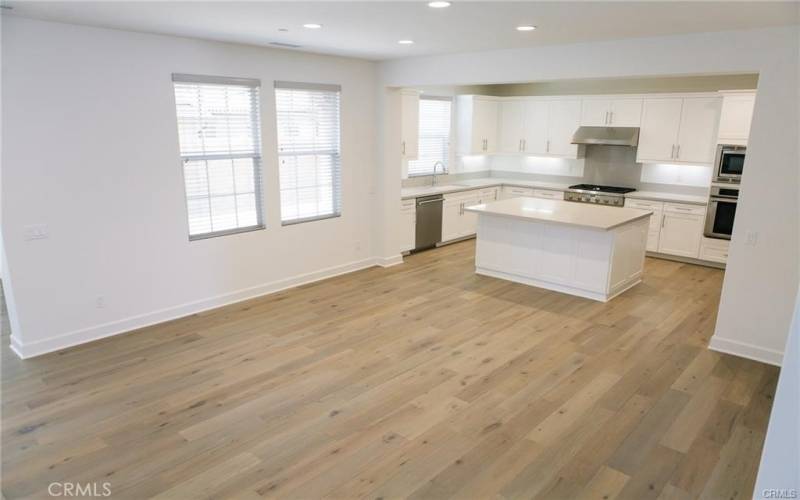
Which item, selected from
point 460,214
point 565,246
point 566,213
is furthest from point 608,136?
point 565,246

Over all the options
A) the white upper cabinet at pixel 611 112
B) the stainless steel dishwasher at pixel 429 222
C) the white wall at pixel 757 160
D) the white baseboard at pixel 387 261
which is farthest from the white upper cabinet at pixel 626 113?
the white baseboard at pixel 387 261

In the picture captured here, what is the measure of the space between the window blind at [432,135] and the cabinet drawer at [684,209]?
11.5ft

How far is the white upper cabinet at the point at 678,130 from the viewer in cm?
694

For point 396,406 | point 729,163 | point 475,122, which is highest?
point 475,122

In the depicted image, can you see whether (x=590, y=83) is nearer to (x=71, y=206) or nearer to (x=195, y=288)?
(x=195, y=288)

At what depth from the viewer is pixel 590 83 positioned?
27.3 feet

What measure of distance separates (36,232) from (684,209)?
7580 millimetres

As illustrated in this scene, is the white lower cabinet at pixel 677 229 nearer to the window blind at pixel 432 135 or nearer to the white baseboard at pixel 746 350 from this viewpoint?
the white baseboard at pixel 746 350

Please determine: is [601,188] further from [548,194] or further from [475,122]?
[475,122]

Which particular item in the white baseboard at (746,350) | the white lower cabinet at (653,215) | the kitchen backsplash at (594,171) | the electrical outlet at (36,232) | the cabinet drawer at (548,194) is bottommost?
the white baseboard at (746,350)

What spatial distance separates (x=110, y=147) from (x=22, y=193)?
76 centimetres

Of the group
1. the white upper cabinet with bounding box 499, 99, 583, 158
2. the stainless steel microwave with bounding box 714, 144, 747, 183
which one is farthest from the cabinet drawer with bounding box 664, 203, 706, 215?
the white upper cabinet with bounding box 499, 99, 583, 158

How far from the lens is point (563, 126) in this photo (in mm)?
8352

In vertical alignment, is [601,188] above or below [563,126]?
below
